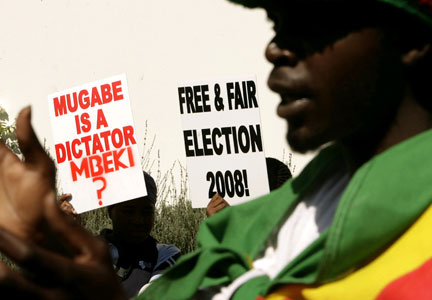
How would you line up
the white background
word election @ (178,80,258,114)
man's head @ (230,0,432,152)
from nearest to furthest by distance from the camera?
man's head @ (230,0,432,152), word election @ (178,80,258,114), the white background

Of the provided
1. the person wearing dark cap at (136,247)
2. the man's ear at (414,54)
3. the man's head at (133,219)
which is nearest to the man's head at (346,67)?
the man's ear at (414,54)

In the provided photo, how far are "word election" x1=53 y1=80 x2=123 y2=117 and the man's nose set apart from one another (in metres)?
4.08

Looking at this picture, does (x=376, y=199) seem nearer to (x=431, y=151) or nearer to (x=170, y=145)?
(x=431, y=151)

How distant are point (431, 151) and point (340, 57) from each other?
216 millimetres

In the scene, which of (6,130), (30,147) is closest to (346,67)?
(30,147)

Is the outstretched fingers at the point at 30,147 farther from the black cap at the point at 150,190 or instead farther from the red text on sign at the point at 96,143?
the black cap at the point at 150,190

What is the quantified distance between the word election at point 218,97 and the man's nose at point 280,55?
3977 millimetres

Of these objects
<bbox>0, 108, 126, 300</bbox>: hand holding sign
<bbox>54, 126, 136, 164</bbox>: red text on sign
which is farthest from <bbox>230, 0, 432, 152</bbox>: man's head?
<bbox>54, 126, 136, 164</bbox>: red text on sign

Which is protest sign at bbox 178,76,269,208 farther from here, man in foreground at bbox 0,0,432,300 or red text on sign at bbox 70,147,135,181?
man in foreground at bbox 0,0,432,300

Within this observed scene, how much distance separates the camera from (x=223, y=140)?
18.8 feet

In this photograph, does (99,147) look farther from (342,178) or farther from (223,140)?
(342,178)

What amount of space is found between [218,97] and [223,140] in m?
0.27

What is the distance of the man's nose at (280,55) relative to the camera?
1.67 metres

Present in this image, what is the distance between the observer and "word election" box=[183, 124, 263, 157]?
18.4ft
